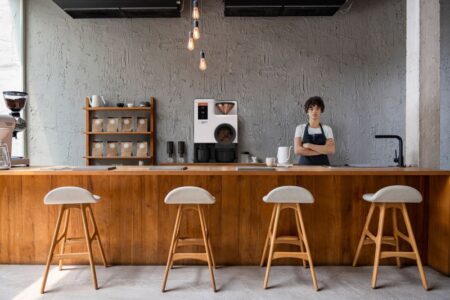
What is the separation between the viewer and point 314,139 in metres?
4.11

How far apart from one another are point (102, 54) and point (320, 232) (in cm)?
410

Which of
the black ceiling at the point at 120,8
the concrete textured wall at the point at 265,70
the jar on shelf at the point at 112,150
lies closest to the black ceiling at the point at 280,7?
the concrete textured wall at the point at 265,70

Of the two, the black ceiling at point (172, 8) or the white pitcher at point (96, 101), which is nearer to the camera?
the black ceiling at point (172, 8)

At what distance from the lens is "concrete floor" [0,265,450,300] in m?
2.57

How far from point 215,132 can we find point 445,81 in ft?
11.3

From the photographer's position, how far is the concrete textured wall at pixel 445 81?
545cm

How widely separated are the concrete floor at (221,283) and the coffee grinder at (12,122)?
1021mm

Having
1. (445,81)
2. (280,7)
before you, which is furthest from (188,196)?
(445,81)

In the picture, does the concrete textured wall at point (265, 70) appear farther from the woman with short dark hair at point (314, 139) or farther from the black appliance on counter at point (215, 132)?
the woman with short dark hair at point (314, 139)

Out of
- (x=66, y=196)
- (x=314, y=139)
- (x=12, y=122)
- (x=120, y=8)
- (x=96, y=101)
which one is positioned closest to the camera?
(x=66, y=196)

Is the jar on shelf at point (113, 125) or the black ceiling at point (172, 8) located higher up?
the black ceiling at point (172, 8)

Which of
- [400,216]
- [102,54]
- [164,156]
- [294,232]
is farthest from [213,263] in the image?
[102,54]

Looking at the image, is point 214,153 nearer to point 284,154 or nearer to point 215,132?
point 215,132

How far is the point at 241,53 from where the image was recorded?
548 cm
